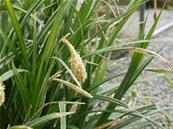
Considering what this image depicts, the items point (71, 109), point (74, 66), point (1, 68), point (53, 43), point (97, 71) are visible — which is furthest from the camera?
point (97, 71)

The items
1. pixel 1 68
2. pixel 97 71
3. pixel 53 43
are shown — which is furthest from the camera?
pixel 97 71

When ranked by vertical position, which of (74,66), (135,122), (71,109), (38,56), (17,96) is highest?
(74,66)

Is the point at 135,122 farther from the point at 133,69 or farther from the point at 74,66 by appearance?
the point at 74,66

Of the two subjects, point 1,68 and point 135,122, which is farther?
point 135,122

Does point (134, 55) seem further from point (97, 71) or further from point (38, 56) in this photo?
point (38, 56)

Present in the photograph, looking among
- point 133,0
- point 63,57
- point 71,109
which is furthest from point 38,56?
point 133,0

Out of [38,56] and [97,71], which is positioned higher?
[38,56]

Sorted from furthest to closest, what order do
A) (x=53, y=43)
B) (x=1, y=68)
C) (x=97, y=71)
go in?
(x=97, y=71), (x=1, y=68), (x=53, y=43)

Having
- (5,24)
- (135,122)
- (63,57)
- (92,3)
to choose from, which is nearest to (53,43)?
(63,57)

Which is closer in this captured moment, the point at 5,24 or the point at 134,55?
the point at 134,55

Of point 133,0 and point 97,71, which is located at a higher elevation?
point 133,0
